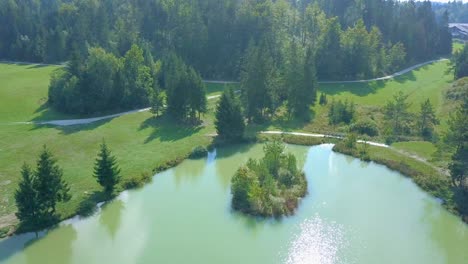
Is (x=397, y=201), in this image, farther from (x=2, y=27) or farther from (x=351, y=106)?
(x=2, y=27)

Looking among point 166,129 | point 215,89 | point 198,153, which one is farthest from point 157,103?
point 215,89

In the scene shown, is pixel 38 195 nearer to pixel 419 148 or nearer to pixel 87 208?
pixel 87 208

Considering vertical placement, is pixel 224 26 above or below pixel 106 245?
above

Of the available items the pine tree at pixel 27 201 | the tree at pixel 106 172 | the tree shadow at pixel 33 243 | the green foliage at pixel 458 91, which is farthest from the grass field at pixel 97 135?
the pine tree at pixel 27 201

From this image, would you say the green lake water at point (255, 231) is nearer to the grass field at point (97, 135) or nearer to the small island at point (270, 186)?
the small island at point (270, 186)

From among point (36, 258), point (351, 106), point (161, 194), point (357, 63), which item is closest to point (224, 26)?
point (357, 63)

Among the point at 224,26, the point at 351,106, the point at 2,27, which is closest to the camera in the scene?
the point at 351,106
